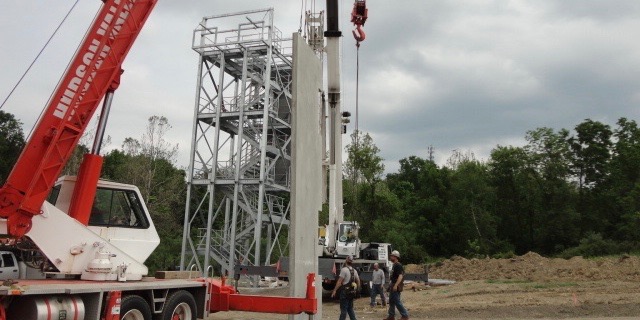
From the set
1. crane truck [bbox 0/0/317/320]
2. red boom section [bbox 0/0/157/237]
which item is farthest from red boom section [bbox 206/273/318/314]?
red boom section [bbox 0/0/157/237]

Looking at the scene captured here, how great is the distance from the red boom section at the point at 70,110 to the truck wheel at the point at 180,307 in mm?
2540

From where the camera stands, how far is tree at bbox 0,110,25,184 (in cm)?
4916

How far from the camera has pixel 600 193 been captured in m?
59.7

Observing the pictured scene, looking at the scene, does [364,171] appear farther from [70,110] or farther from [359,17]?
[70,110]

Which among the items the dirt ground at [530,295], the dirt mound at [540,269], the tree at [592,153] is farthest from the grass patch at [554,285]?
the tree at [592,153]

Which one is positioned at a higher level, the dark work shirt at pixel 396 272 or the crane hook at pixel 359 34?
the crane hook at pixel 359 34

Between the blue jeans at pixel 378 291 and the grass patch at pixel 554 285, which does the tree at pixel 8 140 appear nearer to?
the blue jeans at pixel 378 291

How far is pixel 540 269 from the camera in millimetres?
32031

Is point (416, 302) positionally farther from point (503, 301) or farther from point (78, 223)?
point (78, 223)

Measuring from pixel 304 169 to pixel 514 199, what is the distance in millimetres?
57823

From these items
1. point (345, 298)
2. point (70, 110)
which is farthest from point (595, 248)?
point (70, 110)

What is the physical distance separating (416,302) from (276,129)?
1269cm

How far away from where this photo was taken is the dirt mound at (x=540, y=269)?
2852cm

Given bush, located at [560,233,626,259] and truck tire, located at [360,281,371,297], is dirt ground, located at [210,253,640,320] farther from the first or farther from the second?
bush, located at [560,233,626,259]
